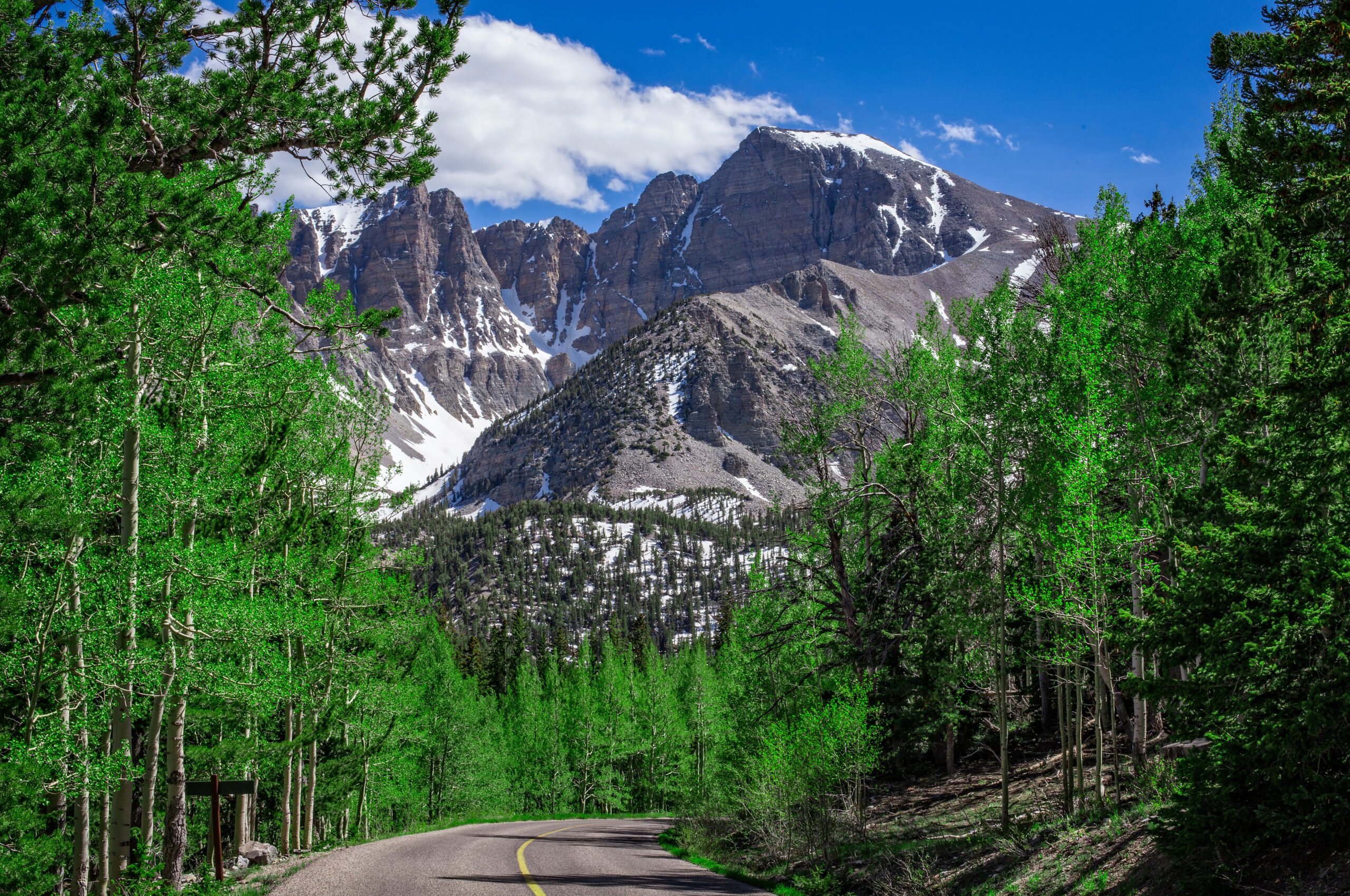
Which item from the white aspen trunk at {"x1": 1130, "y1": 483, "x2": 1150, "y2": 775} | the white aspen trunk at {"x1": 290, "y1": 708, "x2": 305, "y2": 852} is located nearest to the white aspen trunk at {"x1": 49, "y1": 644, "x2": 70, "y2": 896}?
the white aspen trunk at {"x1": 290, "y1": 708, "x2": 305, "y2": 852}

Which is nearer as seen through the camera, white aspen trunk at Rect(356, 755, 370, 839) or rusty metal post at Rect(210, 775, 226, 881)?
rusty metal post at Rect(210, 775, 226, 881)

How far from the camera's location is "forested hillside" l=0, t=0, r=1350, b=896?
694cm

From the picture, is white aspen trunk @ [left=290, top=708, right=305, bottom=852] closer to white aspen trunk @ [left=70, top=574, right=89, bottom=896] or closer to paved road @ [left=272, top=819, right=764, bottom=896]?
paved road @ [left=272, top=819, right=764, bottom=896]

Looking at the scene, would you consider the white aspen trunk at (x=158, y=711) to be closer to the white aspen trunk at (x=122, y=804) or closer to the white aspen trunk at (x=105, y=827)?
the white aspen trunk at (x=122, y=804)

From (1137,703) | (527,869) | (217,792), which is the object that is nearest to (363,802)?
(527,869)

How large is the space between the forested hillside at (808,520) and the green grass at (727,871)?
64 cm

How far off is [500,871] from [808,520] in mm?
12017

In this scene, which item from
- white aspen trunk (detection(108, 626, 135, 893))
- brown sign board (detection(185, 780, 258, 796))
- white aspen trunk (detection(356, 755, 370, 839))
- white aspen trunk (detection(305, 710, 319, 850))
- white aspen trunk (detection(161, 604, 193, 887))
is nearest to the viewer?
white aspen trunk (detection(108, 626, 135, 893))

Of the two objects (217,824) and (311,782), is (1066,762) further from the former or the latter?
(311,782)

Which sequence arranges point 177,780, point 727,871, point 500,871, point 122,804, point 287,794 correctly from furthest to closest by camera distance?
point 287,794 < point 727,871 < point 500,871 < point 177,780 < point 122,804

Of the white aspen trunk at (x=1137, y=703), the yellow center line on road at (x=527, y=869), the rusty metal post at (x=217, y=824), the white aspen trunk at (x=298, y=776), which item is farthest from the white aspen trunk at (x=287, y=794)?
the white aspen trunk at (x=1137, y=703)

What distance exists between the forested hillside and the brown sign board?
0.23 m

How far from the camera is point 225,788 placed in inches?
473

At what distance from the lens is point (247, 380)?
40.1 ft
